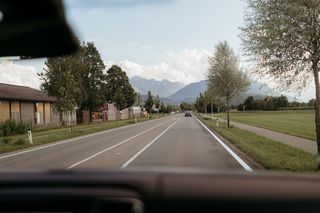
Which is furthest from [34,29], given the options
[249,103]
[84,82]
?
[249,103]

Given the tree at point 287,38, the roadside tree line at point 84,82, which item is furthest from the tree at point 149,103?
the tree at point 287,38

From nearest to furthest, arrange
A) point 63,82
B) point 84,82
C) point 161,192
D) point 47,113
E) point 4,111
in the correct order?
1. point 161,192
2. point 63,82
3. point 4,111
4. point 47,113
5. point 84,82

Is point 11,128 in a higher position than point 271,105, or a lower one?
lower

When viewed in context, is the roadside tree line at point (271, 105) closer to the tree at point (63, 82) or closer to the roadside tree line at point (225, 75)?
the roadside tree line at point (225, 75)

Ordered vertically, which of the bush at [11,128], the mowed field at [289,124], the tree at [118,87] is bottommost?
the mowed field at [289,124]

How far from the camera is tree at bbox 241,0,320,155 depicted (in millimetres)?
15336

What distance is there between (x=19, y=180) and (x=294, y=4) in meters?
14.2

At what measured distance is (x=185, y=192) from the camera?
73.7 inches

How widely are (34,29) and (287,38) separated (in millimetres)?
13592

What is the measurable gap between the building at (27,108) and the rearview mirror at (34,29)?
4640 cm

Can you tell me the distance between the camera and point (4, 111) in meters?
56.0

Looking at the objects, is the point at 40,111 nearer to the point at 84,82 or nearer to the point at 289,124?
the point at 84,82

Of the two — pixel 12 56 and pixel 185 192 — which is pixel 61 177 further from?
pixel 12 56

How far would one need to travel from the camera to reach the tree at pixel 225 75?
160ft
